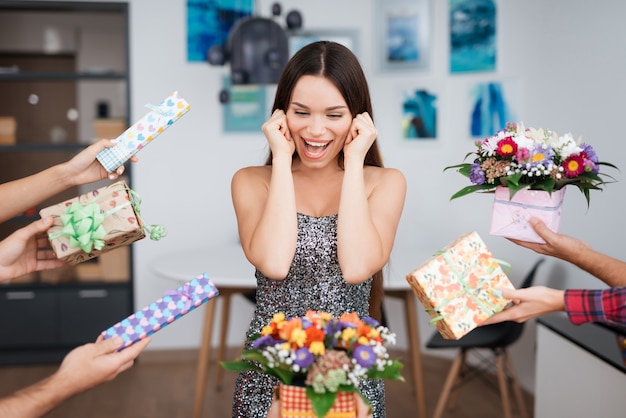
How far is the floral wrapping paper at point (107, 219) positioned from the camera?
1527 mm

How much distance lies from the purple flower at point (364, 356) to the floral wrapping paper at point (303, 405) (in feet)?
0.27

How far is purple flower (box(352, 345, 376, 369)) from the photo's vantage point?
1255mm

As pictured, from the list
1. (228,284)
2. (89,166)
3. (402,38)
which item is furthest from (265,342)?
(402,38)

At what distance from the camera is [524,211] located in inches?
73.3

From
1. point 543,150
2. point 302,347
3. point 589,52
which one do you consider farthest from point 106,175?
point 589,52

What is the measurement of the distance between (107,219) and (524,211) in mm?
1070

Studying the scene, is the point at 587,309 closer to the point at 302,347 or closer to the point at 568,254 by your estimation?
the point at 568,254

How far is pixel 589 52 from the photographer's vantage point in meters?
3.58

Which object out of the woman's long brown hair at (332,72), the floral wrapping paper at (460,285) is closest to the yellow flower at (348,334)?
the floral wrapping paper at (460,285)

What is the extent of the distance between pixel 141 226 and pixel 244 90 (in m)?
3.52

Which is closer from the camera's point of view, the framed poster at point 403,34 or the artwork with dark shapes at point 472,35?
the artwork with dark shapes at point 472,35

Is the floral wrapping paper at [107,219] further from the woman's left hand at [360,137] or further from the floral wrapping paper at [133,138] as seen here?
the woman's left hand at [360,137]

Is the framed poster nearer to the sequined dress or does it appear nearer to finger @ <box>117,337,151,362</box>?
the sequined dress

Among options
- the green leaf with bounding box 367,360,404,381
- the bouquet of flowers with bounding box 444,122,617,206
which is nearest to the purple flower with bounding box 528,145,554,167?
the bouquet of flowers with bounding box 444,122,617,206
